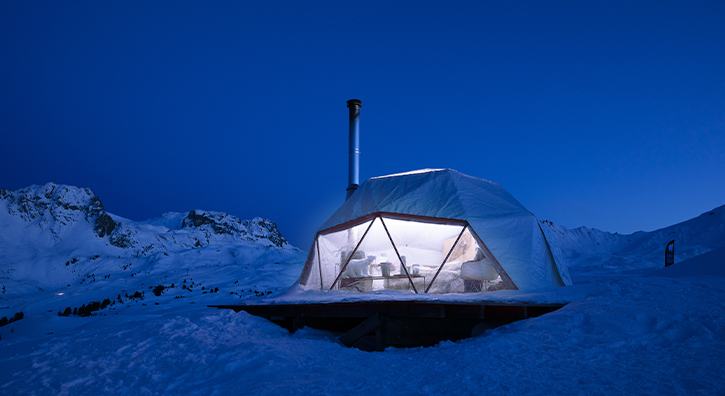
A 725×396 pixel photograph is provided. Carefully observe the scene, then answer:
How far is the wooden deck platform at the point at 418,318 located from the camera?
18.4ft

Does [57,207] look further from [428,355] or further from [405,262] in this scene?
[428,355]

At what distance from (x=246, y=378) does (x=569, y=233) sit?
45042 mm

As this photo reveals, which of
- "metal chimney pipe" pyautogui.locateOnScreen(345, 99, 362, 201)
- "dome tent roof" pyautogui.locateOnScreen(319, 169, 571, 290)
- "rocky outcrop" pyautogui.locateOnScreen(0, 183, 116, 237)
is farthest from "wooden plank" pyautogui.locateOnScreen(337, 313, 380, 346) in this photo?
"rocky outcrop" pyautogui.locateOnScreen(0, 183, 116, 237)

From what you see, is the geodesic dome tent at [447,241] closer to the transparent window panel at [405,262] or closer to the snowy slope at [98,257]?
the transparent window panel at [405,262]

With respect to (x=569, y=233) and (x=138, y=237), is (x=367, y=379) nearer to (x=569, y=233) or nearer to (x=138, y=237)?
(x=138, y=237)

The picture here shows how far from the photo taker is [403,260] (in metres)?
10.1

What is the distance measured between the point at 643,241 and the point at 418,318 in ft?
138

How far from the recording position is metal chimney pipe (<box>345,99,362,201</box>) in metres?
15.1

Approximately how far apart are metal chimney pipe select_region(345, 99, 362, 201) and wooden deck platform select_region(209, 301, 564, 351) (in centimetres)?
867

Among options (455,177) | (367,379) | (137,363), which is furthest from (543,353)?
(455,177)

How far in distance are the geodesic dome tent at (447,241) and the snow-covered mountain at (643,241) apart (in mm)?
19538

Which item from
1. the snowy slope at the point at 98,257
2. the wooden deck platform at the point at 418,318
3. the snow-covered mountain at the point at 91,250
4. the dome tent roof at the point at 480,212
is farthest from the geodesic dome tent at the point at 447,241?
the snow-covered mountain at the point at 91,250

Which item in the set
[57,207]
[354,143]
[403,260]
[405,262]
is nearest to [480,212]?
[403,260]

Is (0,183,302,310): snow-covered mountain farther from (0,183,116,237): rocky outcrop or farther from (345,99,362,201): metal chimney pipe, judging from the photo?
(345,99,362,201): metal chimney pipe
